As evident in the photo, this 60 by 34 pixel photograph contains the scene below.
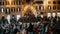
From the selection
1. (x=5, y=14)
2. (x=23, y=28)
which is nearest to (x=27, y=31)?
(x=23, y=28)

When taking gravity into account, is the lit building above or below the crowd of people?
above

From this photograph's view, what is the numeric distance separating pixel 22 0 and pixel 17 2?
28 cm

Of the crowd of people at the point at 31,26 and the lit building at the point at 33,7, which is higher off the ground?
the lit building at the point at 33,7

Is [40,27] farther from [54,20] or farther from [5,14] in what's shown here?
[5,14]

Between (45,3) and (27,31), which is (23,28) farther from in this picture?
(45,3)

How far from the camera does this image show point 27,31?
1750cm

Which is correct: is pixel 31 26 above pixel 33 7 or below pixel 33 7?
below

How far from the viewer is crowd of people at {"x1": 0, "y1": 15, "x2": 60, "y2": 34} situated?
689 inches

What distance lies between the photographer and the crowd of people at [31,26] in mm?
17500

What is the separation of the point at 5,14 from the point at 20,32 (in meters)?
1.21

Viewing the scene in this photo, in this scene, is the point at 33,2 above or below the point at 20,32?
above

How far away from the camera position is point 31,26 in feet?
57.4

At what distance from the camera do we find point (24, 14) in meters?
17.5

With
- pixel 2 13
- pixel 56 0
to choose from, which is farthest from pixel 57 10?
pixel 2 13
